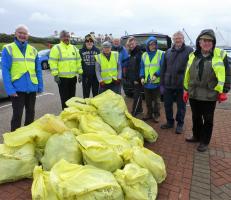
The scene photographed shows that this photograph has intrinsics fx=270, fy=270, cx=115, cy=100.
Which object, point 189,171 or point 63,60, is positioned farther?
point 63,60

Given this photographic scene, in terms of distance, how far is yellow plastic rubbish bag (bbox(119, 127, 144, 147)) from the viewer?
137 inches

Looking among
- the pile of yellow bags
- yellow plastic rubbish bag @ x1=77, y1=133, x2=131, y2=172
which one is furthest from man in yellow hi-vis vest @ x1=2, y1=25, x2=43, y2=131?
yellow plastic rubbish bag @ x1=77, y1=133, x2=131, y2=172

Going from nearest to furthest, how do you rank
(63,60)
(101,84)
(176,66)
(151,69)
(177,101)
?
(176,66), (177,101), (63,60), (151,69), (101,84)

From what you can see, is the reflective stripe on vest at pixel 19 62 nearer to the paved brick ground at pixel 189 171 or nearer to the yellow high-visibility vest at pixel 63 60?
the yellow high-visibility vest at pixel 63 60

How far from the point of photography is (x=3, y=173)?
121 inches

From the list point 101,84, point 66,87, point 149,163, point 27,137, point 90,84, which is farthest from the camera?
point 90,84

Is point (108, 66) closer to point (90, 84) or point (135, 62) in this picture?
point (135, 62)

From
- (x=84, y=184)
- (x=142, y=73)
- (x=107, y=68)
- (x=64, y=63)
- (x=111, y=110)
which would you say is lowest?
(x=84, y=184)

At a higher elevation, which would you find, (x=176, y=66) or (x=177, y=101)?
(x=176, y=66)

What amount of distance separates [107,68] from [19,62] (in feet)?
5.67

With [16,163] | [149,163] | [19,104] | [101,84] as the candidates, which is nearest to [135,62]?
[101,84]

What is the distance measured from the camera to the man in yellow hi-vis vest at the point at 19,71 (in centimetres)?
396

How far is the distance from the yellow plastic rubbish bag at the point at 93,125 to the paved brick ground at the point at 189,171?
894 mm

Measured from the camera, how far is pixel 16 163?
312 cm
